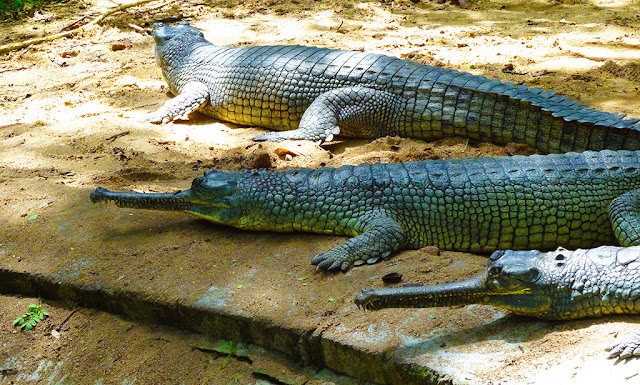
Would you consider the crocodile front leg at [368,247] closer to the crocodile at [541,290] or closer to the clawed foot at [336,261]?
the clawed foot at [336,261]

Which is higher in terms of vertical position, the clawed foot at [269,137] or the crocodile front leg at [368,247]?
the clawed foot at [269,137]

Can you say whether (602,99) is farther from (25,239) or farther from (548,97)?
(25,239)

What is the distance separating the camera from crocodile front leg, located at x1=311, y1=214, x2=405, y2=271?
371cm

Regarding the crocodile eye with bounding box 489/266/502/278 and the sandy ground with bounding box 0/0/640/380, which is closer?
the crocodile eye with bounding box 489/266/502/278

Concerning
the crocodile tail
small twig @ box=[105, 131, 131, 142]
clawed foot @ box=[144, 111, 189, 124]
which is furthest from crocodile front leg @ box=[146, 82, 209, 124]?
the crocodile tail

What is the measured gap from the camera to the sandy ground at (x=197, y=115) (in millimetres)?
4625

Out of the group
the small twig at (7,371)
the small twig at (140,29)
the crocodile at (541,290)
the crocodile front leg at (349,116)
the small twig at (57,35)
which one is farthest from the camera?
the small twig at (140,29)

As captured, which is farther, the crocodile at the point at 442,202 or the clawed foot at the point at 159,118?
the clawed foot at the point at 159,118

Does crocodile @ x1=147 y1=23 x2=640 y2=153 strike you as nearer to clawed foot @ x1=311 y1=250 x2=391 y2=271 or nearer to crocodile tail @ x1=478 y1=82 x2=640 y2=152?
crocodile tail @ x1=478 y1=82 x2=640 y2=152

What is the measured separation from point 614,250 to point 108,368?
2.72 metres

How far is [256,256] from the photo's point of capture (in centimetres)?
395

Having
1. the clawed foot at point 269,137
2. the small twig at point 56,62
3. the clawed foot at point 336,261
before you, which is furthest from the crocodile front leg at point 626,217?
the small twig at point 56,62

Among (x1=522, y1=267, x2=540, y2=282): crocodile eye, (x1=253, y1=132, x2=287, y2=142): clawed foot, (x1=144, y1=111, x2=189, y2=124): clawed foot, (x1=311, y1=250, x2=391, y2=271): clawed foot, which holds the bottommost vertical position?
(x1=311, y1=250, x2=391, y2=271): clawed foot

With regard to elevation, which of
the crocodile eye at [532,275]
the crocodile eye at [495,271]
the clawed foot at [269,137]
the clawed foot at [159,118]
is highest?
the crocodile eye at [495,271]
